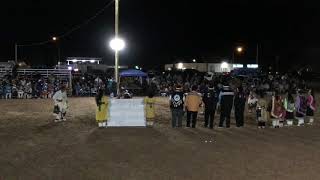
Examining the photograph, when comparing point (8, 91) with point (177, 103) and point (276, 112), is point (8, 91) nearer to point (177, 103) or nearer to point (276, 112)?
point (177, 103)

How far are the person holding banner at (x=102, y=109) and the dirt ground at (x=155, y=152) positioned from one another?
34 cm

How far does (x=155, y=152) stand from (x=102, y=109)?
208 inches

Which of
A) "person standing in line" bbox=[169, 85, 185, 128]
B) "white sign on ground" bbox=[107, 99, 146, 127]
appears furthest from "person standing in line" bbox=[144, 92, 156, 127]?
"person standing in line" bbox=[169, 85, 185, 128]

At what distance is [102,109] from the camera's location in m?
16.4

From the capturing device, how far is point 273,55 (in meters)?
83.3

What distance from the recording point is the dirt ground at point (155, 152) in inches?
363

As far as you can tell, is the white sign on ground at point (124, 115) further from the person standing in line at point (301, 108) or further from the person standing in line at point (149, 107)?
the person standing in line at point (301, 108)

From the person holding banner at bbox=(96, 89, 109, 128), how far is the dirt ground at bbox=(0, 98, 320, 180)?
0.34 metres

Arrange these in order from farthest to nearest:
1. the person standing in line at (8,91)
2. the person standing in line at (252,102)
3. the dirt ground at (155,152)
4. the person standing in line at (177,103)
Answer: the person standing in line at (8,91)
the person standing in line at (252,102)
the person standing in line at (177,103)
the dirt ground at (155,152)

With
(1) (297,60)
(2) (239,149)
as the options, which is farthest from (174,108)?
(1) (297,60)

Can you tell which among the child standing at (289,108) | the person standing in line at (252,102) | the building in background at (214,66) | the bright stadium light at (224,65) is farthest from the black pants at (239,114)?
the bright stadium light at (224,65)

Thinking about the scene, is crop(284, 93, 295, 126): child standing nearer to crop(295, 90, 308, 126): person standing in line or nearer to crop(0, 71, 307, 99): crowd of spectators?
crop(295, 90, 308, 126): person standing in line

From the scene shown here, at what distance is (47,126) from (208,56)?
77.8 meters

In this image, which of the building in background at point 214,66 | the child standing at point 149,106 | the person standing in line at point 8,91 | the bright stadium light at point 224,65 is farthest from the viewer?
the bright stadium light at point 224,65
